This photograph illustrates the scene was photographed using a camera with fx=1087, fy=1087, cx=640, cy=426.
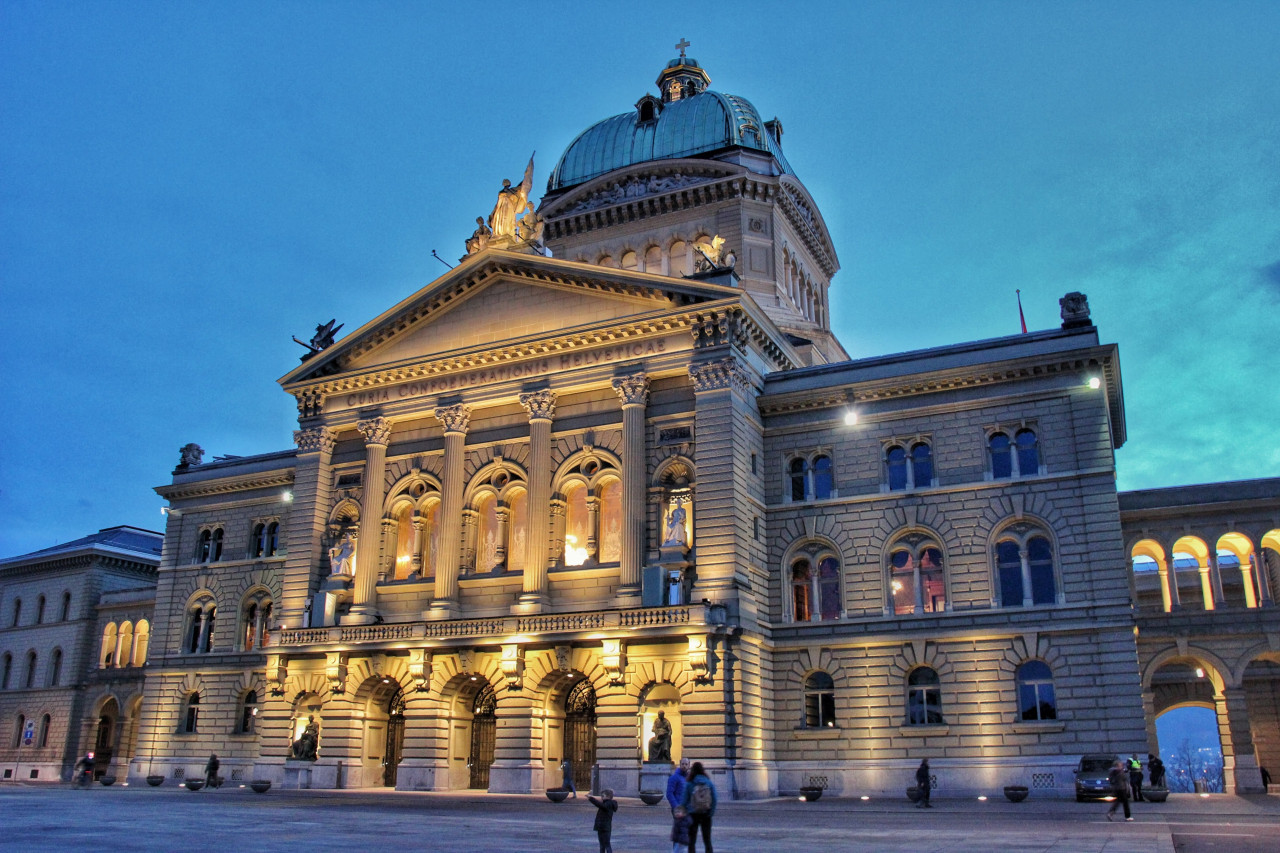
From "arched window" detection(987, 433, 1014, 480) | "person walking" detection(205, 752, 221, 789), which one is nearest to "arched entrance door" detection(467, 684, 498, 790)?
"person walking" detection(205, 752, 221, 789)

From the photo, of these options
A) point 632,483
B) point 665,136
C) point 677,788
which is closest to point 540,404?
point 632,483

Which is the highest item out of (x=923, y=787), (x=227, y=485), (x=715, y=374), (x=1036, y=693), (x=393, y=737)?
(x=715, y=374)

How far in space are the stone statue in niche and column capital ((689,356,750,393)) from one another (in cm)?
1683

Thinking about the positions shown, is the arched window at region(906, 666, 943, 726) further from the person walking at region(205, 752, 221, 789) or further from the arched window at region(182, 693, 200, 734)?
the arched window at region(182, 693, 200, 734)

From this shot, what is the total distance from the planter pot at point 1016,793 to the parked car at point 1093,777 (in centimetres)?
163

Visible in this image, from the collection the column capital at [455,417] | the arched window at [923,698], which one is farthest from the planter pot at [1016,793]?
the column capital at [455,417]

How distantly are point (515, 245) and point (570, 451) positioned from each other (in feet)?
31.4

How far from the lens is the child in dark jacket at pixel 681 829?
16172mm

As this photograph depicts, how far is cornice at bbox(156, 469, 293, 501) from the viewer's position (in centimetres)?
5384

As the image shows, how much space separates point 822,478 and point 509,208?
59.6ft

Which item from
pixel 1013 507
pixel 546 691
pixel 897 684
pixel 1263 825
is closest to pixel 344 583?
pixel 546 691

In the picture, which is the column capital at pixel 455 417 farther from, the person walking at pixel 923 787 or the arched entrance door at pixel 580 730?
the person walking at pixel 923 787

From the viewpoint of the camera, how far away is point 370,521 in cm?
4603

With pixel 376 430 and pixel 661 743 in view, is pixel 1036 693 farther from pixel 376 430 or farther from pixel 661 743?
pixel 376 430
